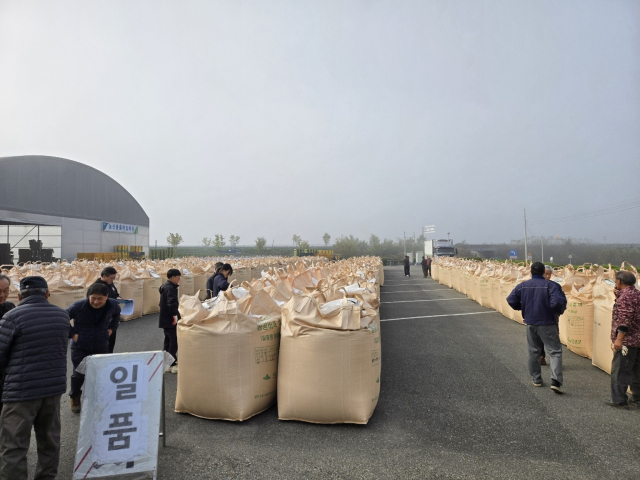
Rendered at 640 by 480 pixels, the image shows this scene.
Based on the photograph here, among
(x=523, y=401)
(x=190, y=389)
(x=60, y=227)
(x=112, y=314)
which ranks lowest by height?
(x=523, y=401)

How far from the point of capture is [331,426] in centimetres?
379

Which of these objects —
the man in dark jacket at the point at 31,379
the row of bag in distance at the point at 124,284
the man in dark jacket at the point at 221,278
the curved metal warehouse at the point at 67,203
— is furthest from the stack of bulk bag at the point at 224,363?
the curved metal warehouse at the point at 67,203

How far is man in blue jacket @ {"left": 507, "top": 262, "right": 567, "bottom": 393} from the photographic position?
4.66m

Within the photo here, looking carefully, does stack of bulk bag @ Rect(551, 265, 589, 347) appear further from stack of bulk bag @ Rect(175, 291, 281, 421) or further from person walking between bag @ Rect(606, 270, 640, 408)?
stack of bulk bag @ Rect(175, 291, 281, 421)

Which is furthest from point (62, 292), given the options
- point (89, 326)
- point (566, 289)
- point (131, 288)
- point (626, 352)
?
point (566, 289)

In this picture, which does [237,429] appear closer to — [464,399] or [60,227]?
Answer: [464,399]

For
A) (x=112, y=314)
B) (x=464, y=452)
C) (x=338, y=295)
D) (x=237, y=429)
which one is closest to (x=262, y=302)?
(x=338, y=295)

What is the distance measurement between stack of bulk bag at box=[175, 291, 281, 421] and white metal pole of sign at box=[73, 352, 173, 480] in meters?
0.71

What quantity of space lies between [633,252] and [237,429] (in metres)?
39.7

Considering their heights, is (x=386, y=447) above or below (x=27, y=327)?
below

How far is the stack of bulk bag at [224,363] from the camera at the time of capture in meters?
3.84

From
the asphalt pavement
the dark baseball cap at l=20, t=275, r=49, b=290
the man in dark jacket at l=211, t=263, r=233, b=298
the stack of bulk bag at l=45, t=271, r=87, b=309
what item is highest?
the dark baseball cap at l=20, t=275, r=49, b=290

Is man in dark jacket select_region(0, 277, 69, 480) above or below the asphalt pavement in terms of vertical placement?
above

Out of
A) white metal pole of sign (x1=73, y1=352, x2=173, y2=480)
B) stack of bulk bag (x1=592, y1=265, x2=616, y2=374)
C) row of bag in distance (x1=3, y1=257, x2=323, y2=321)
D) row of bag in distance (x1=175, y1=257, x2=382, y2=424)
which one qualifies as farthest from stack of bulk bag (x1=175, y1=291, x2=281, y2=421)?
stack of bulk bag (x1=592, y1=265, x2=616, y2=374)
